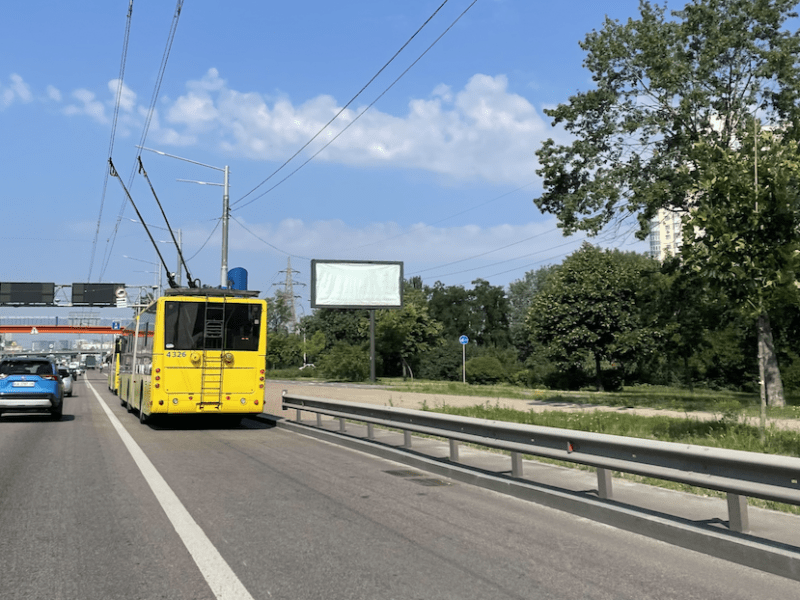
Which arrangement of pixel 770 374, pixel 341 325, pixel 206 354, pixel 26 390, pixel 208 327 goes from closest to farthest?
pixel 206 354 → pixel 208 327 → pixel 26 390 → pixel 770 374 → pixel 341 325

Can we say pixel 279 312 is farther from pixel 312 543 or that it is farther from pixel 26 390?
A: pixel 312 543

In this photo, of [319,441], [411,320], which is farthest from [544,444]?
[411,320]

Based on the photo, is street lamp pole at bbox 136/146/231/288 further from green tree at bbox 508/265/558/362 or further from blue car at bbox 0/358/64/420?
green tree at bbox 508/265/558/362

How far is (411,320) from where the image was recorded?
240ft

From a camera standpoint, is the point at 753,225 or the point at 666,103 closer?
the point at 753,225

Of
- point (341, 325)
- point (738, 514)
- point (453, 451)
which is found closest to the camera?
point (738, 514)

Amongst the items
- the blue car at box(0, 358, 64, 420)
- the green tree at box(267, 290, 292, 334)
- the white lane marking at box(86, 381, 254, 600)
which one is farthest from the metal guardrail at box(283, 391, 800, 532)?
the green tree at box(267, 290, 292, 334)

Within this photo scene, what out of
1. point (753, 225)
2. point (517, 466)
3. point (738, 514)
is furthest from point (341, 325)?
point (738, 514)

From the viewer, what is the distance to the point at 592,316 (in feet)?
163

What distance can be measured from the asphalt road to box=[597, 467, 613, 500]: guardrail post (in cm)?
46

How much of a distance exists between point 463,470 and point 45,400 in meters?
14.6

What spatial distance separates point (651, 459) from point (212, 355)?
40.8 feet

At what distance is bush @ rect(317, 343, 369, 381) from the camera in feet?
182

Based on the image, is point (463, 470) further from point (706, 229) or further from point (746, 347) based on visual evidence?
point (746, 347)
